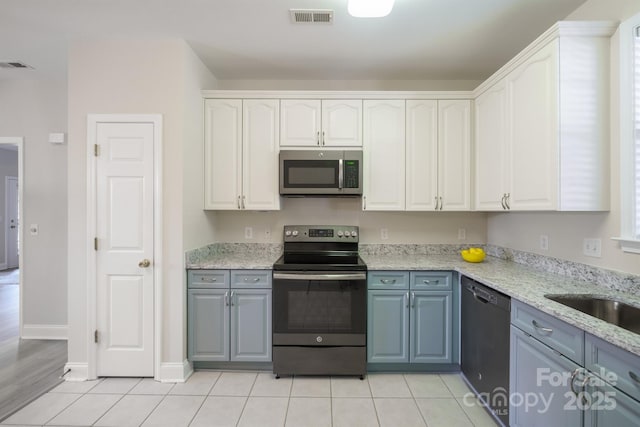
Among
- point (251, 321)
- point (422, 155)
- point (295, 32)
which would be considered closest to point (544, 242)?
point (422, 155)

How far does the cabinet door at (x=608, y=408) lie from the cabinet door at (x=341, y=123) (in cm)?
215

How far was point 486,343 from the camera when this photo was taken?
1.95 m

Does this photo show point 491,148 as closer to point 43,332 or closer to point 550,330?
point 550,330

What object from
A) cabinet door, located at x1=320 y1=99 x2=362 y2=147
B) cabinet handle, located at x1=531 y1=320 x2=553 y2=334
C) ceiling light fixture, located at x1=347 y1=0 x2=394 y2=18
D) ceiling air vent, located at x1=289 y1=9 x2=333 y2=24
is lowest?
cabinet handle, located at x1=531 y1=320 x2=553 y2=334

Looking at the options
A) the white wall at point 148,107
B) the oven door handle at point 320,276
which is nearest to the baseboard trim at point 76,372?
the white wall at point 148,107

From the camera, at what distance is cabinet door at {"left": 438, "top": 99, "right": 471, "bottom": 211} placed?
266 cm

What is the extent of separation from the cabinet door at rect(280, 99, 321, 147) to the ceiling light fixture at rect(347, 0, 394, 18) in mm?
971

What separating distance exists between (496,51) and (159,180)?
2961 mm

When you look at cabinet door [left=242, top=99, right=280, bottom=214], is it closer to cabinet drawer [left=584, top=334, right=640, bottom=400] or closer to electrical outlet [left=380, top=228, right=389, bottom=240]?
electrical outlet [left=380, top=228, right=389, bottom=240]

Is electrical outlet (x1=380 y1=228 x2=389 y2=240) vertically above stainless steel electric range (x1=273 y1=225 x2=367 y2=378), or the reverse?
electrical outlet (x1=380 y1=228 x2=389 y2=240)

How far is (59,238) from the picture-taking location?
3072 mm

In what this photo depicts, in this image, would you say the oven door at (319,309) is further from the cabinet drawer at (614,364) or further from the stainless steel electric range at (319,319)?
the cabinet drawer at (614,364)

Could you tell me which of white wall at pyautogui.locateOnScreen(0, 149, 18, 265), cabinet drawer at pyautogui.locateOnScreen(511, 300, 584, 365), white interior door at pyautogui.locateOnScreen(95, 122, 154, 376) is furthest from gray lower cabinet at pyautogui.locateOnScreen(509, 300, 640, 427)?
white wall at pyautogui.locateOnScreen(0, 149, 18, 265)

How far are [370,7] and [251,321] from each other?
7.69 feet
